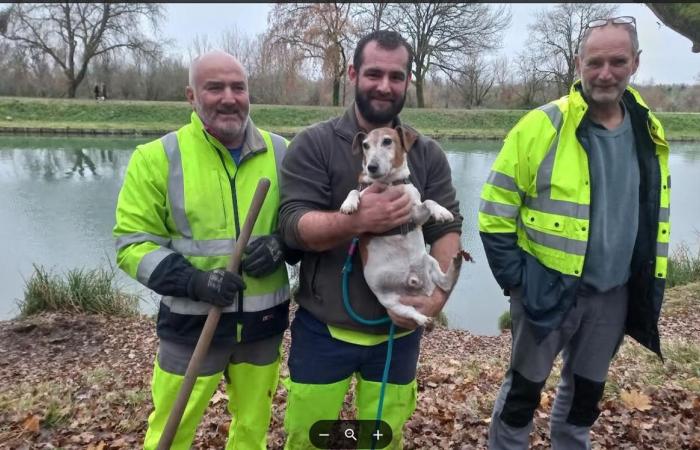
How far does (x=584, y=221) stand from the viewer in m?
2.50

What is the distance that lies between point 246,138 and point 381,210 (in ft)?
2.73

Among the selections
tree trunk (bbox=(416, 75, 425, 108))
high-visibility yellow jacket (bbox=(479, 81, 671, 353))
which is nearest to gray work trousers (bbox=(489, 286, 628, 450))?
high-visibility yellow jacket (bbox=(479, 81, 671, 353))

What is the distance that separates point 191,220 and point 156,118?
28.2 metres

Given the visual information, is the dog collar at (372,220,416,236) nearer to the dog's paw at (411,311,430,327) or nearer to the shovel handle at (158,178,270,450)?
the dog's paw at (411,311,430,327)

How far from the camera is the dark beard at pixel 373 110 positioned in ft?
7.91

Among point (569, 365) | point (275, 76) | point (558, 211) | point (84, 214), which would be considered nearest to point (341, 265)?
point (558, 211)

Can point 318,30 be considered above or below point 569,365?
above

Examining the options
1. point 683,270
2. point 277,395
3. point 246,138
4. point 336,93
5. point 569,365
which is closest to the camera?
point 246,138

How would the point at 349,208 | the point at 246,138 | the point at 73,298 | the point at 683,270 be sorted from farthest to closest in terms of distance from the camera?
the point at 683,270 → the point at 73,298 → the point at 246,138 → the point at 349,208

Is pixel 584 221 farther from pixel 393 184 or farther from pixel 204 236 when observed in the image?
pixel 204 236

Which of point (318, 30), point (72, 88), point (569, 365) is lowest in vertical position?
point (569, 365)

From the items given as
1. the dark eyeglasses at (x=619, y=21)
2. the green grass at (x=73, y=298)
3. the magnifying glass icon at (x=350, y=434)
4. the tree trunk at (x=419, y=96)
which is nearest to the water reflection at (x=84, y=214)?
the green grass at (x=73, y=298)

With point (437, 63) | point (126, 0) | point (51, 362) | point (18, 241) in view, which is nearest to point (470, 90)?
point (437, 63)

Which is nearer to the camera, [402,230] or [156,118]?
[402,230]
